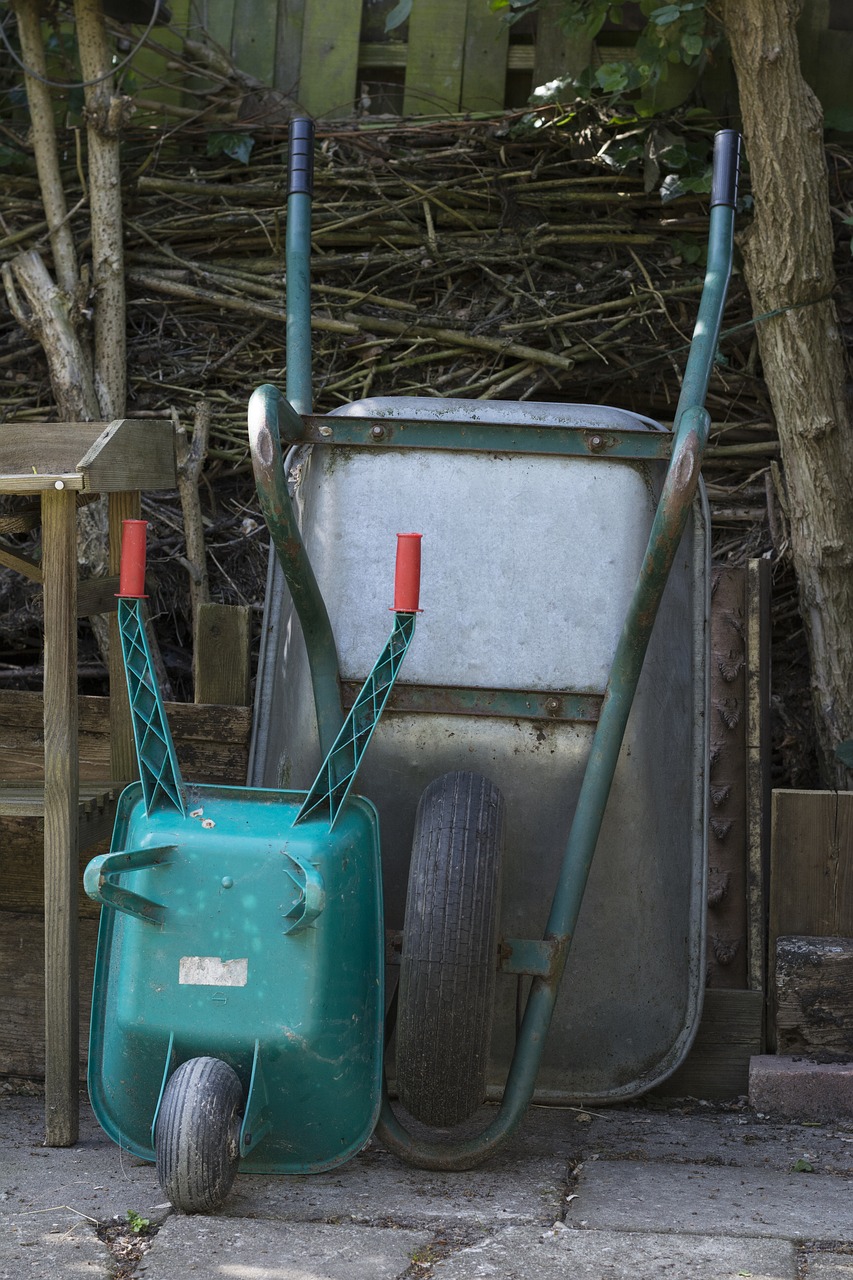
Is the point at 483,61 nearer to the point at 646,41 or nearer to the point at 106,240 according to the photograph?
the point at 646,41

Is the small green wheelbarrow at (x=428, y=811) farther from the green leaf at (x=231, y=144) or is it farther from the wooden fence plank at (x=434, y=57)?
the wooden fence plank at (x=434, y=57)

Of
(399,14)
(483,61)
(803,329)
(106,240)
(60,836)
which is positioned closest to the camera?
(60,836)

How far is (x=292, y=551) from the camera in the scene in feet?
6.69

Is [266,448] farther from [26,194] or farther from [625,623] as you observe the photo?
[26,194]

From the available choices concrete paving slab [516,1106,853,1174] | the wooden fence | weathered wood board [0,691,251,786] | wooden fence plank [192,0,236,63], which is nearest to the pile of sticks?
the wooden fence

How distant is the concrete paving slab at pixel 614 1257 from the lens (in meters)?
1.67

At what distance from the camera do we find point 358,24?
11.9ft

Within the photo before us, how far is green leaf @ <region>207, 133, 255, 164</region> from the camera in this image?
3.52 metres

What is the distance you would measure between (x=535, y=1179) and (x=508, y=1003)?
310mm

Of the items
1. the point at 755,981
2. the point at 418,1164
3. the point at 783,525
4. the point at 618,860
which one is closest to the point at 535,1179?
the point at 418,1164

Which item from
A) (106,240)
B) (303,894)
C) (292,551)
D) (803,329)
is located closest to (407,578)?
(292,551)

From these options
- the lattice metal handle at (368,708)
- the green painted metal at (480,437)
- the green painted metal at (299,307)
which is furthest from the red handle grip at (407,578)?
the green painted metal at (299,307)

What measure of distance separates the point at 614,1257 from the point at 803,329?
2.04 m

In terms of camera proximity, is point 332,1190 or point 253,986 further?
point 332,1190
